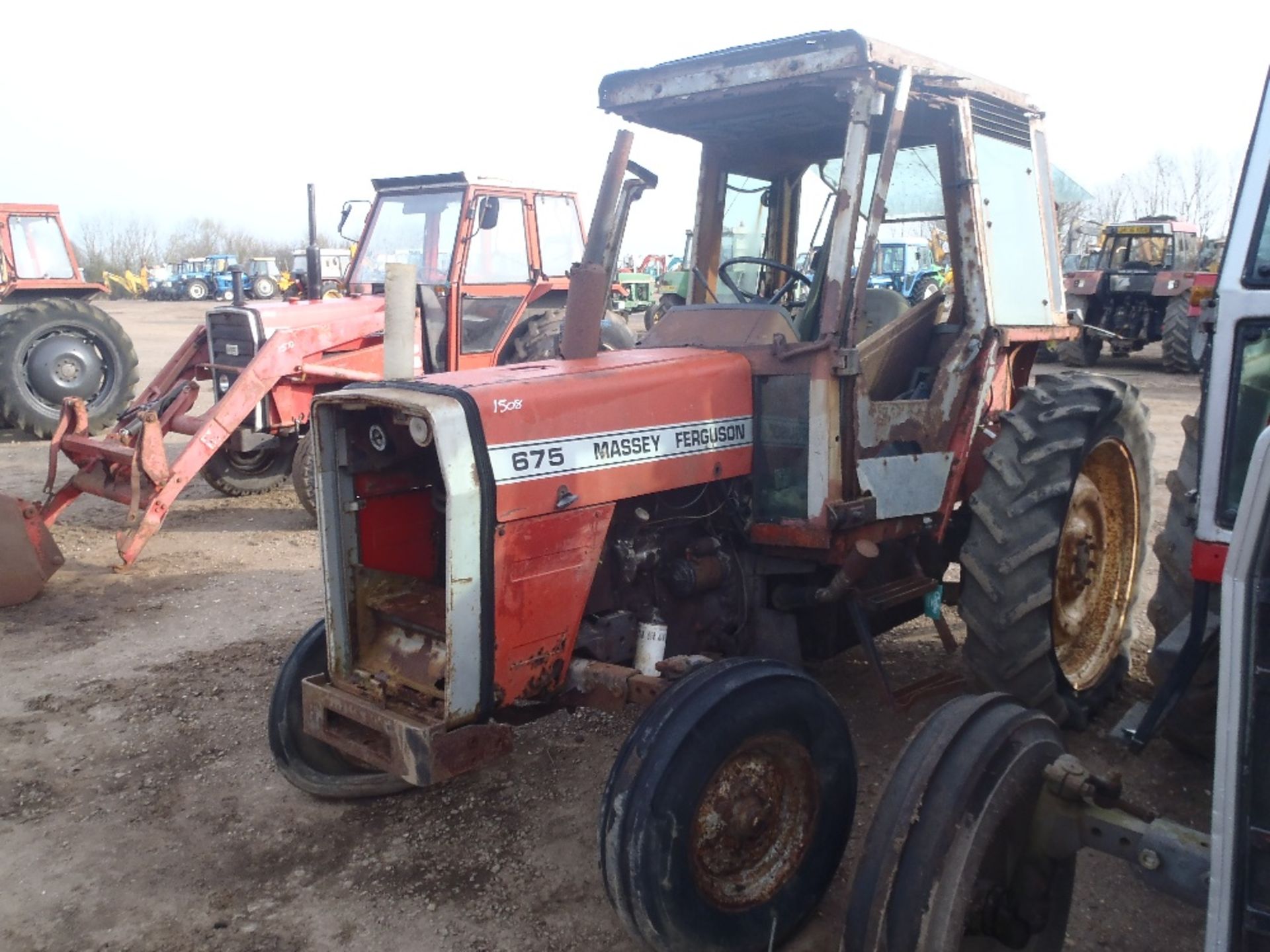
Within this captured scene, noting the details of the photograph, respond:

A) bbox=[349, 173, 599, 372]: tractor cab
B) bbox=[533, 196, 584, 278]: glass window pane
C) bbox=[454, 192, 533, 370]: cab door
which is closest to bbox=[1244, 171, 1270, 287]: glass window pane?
bbox=[349, 173, 599, 372]: tractor cab

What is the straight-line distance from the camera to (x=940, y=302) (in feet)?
13.8

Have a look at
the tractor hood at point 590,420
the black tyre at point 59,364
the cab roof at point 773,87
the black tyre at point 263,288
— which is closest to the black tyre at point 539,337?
the cab roof at point 773,87

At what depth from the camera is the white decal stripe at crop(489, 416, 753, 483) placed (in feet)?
9.66

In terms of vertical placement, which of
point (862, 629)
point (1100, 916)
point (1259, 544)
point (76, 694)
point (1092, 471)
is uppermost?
point (1259, 544)

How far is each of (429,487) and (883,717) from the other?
2087mm

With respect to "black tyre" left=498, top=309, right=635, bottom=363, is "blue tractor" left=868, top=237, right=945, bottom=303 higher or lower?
higher

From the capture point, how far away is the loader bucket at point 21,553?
5.93 metres

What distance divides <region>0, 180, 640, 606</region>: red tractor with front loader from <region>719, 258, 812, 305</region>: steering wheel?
2899mm

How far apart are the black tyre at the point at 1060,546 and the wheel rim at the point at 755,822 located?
1.16 meters

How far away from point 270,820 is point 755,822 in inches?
69.9

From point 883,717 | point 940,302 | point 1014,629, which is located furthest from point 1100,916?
point 940,302

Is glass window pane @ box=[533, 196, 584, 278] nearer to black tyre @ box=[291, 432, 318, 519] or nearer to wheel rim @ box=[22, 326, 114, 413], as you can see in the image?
black tyre @ box=[291, 432, 318, 519]

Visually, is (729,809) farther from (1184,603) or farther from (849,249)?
(1184,603)

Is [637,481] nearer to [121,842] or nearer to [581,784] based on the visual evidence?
[581,784]
